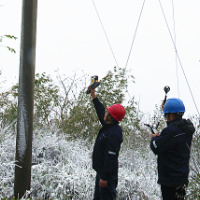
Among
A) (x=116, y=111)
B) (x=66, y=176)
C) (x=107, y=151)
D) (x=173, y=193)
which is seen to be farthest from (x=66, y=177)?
(x=173, y=193)

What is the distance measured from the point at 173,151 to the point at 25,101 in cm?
250

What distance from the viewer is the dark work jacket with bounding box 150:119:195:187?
3.41 meters

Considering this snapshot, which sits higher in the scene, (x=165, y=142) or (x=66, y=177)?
(x=165, y=142)

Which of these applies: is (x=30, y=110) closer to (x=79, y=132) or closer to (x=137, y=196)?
(x=137, y=196)

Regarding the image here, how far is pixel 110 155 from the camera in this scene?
12.3 ft

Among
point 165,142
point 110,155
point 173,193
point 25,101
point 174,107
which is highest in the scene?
point 25,101

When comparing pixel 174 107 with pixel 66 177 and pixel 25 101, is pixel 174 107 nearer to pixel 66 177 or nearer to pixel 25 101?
pixel 25 101

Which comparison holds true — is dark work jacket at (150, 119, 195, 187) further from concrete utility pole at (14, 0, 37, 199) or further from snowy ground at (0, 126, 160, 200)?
concrete utility pole at (14, 0, 37, 199)

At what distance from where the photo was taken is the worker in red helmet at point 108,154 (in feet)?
12.4

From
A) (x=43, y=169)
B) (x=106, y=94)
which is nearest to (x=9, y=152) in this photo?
(x=43, y=169)

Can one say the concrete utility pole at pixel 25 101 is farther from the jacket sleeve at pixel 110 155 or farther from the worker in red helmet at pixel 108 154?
the jacket sleeve at pixel 110 155

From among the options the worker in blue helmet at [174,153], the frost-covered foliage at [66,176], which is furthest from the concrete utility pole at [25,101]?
the worker in blue helmet at [174,153]

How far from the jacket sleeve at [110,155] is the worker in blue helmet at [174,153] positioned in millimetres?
515

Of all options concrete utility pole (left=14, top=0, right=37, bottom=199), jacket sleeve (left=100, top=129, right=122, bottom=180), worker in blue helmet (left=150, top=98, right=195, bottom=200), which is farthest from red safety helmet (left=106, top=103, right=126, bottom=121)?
concrete utility pole (left=14, top=0, right=37, bottom=199)
